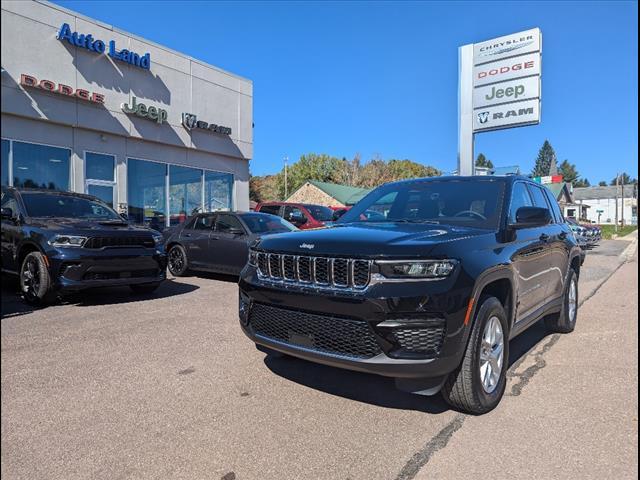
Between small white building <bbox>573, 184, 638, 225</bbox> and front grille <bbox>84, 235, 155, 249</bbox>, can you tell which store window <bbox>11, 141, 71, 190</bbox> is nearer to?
front grille <bbox>84, 235, 155, 249</bbox>

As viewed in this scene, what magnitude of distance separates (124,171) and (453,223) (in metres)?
13.4

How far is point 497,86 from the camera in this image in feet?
61.6

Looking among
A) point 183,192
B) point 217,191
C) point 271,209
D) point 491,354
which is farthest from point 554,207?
point 217,191

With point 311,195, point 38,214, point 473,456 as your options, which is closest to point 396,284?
point 473,456

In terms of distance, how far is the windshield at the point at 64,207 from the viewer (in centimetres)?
702

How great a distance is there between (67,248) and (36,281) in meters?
0.72

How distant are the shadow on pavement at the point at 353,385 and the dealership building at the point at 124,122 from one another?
10135 millimetres

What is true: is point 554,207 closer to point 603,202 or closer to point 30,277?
point 30,277

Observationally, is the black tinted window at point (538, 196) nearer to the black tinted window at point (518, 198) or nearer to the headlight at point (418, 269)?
the black tinted window at point (518, 198)

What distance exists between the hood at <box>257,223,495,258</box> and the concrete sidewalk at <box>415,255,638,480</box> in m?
1.27

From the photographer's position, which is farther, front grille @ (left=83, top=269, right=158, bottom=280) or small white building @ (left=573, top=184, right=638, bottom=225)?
small white building @ (left=573, top=184, right=638, bottom=225)

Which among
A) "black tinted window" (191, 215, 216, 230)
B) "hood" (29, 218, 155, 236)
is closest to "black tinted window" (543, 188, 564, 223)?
"hood" (29, 218, 155, 236)

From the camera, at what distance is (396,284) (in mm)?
3070

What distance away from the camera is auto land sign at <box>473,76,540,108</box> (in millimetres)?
18375
